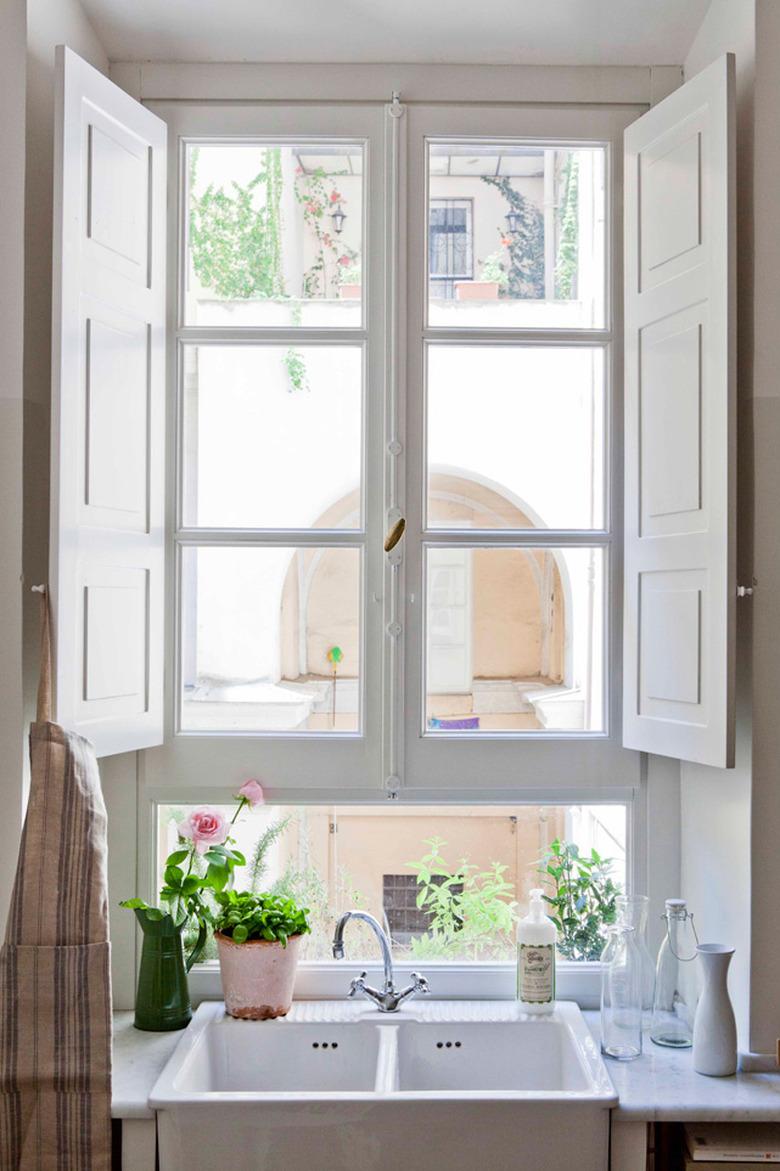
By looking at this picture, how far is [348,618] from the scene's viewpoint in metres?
2.19

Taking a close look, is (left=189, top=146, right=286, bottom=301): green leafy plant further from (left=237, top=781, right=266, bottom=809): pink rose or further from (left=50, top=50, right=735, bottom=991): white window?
(left=237, top=781, right=266, bottom=809): pink rose

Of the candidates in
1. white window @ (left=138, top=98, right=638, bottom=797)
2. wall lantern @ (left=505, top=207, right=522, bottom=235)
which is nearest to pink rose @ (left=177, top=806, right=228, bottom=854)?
white window @ (left=138, top=98, right=638, bottom=797)

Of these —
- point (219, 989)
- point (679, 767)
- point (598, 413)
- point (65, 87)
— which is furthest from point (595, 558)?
point (65, 87)

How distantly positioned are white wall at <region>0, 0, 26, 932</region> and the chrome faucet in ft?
1.93

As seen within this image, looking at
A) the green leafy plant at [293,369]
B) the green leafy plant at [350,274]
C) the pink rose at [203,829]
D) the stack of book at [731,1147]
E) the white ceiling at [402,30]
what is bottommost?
the stack of book at [731,1147]

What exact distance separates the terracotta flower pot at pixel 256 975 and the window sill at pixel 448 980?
0.13 meters

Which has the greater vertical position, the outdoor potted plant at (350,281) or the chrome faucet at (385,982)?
the outdoor potted plant at (350,281)

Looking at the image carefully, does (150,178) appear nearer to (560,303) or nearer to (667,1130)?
(560,303)

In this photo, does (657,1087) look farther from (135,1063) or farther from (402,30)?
(402,30)

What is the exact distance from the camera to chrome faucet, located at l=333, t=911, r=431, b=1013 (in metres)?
2.00

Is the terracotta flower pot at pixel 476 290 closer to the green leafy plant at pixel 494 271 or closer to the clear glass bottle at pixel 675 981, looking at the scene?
the green leafy plant at pixel 494 271

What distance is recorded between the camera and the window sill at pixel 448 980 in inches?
83.7

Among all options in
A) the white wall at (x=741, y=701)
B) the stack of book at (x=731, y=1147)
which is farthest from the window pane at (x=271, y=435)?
the stack of book at (x=731, y=1147)

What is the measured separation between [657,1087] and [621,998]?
17 centimetres
